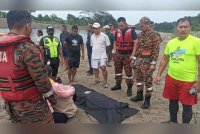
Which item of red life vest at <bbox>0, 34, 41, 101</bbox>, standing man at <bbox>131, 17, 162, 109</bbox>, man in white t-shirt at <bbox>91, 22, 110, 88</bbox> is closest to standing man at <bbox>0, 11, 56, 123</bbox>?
red life vest at <bbox>0, 34, 41, 101</bbox>

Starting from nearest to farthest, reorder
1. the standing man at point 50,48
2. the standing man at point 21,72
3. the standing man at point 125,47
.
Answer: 1. the standing man at point 21,72
2. the standing man at point 125,47
3. the standing man at point 50,48

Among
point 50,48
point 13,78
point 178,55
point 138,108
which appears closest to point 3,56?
point 13,78

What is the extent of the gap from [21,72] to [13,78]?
5cm

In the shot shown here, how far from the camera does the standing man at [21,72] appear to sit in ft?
4.54

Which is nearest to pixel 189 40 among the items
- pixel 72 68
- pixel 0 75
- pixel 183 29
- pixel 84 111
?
pixel 183 29

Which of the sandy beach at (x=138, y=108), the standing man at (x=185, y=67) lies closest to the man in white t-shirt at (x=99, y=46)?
the sandy beach at (x=138, y=108)

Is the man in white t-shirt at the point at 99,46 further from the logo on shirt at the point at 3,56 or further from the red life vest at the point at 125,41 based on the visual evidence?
the logo on shirt at the point at 3,56

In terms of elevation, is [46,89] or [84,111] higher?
[46,89]

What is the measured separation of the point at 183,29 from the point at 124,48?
204 centimetres

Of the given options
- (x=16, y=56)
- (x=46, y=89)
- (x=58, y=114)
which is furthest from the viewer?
(x=58, y=114)

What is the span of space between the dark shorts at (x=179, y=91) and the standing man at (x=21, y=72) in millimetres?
1556

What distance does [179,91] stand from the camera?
2.84m

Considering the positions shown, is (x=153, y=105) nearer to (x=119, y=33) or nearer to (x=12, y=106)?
(x=119, y=33)

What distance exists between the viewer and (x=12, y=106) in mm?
1619
